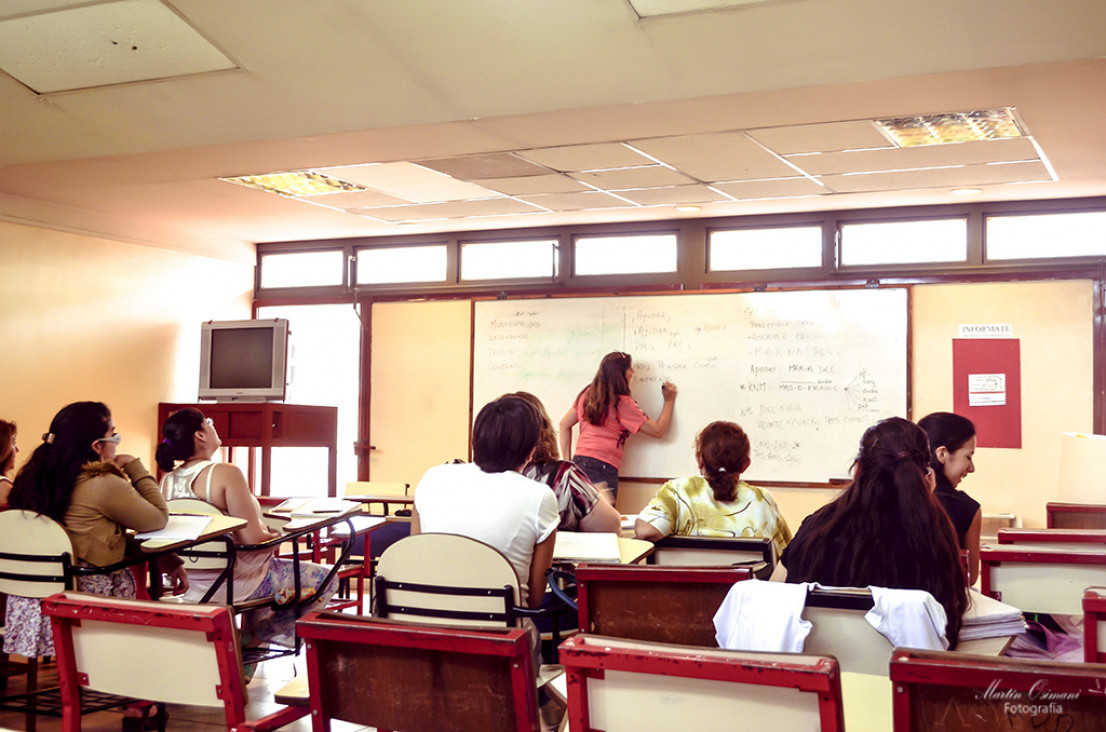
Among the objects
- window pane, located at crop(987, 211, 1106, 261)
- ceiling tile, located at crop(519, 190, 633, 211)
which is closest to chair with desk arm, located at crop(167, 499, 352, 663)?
ceiling tile, located at crop(519, 190, 633, 211)

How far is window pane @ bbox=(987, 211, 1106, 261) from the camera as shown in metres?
5.34

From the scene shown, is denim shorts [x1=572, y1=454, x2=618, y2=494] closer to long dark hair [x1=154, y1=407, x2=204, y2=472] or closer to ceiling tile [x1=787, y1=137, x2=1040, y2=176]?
ceiling tile [x1=787, y1=137, x2=1040, y2=176]

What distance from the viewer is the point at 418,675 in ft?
4.91

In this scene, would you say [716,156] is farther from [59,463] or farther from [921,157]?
[59,463]

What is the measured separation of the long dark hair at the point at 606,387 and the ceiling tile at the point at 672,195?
104 centimetres

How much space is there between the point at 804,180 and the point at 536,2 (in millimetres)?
2472

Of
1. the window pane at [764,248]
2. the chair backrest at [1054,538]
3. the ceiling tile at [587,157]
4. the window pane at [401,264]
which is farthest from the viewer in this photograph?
the window pane at [401,264]

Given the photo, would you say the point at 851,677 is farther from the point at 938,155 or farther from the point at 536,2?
the point at 938,155

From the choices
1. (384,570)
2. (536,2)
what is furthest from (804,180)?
(384,570)

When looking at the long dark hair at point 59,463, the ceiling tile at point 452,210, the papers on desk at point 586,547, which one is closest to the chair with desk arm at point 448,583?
the papers on desk at point 586,547

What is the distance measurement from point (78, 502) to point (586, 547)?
1.72 m

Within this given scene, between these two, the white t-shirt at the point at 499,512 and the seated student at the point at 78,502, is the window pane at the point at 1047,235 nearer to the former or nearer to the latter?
the white t-shirt at the point at 499,512

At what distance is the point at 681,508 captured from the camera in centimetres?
320

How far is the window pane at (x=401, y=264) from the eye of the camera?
6969mm
